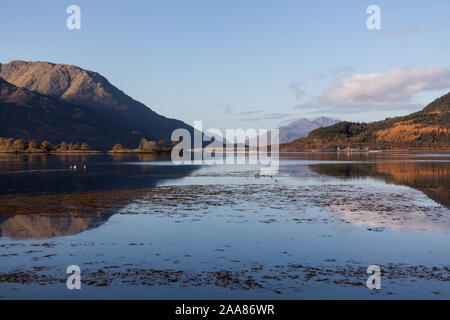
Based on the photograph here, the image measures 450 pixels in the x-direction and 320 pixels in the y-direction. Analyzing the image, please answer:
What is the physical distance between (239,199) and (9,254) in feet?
63.6

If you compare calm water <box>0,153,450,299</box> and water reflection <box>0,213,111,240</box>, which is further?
water reflection <box>0,213,111,240</box>

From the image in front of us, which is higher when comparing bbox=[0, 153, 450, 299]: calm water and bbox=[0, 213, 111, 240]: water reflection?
bbox=[0, 213, 111, 240]: water reflection

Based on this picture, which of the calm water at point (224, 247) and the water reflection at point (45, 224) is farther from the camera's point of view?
the water reflection at point (45, 224)

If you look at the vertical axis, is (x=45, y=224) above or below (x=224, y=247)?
above

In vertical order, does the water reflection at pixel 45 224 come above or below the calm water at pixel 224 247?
above

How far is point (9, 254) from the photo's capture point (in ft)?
49.4

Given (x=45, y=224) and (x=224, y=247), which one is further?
(x=45, y=224)

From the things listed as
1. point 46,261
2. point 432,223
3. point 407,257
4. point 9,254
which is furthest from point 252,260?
point 432,223

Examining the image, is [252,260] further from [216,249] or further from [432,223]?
[432,223]
